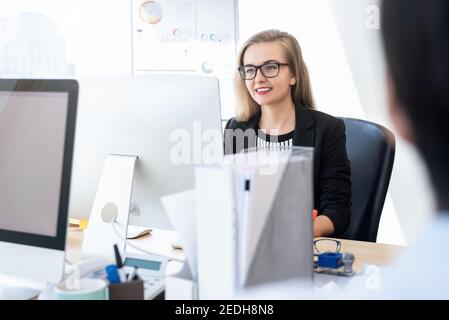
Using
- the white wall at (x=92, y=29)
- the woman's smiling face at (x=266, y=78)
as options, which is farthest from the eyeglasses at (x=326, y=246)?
the white wall at (x=92, y=29)

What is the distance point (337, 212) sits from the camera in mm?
1615

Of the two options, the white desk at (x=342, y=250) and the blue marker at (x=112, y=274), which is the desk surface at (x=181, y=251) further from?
the blue marker at (x=112, y=274)

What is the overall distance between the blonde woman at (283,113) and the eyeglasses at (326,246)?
0.33 meters

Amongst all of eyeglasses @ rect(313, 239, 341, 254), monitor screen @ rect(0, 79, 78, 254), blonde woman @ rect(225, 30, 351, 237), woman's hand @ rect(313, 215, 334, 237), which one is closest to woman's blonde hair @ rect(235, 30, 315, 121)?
blonde woman @ rect(225, 30, 351, 237)

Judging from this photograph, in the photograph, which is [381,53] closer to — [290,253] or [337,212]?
[290,253]

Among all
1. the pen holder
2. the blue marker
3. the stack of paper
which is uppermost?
the stack of paper

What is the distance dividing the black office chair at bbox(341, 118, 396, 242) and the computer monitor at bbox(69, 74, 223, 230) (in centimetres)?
74

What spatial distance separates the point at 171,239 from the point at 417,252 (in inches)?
43.2

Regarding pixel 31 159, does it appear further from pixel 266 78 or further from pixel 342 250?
pixel 266 78

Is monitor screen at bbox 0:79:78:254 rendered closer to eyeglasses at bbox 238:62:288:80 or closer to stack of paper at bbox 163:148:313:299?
stack of paper at bbox 163:148:313:299

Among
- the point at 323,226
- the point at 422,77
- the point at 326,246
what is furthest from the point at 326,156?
the point at 422,77

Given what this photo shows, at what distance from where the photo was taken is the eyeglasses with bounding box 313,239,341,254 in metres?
1.33

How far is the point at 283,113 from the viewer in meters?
1.99
